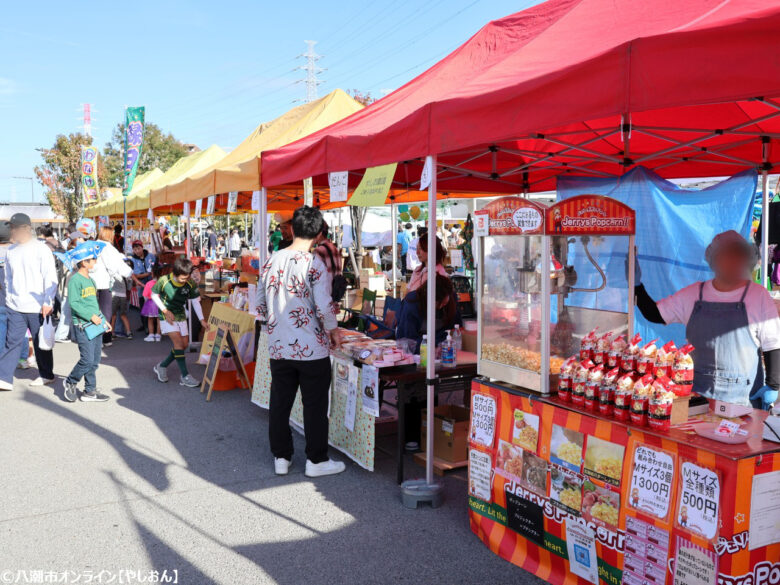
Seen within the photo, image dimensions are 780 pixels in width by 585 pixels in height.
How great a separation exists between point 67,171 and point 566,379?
46.2m

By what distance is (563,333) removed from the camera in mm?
3559

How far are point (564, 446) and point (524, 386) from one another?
442mm

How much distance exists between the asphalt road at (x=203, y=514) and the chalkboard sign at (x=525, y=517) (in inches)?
8.7

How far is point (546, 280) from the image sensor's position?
3.41 meters

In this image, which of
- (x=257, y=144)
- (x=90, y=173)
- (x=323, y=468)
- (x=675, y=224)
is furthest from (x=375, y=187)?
(x=90, y=173)

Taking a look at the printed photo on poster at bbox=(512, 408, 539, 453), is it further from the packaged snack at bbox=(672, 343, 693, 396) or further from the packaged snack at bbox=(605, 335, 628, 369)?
the packaged snack at bbox=(672, 343, 693, 396)

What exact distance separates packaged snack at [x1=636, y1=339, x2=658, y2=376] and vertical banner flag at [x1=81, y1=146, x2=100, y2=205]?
19.5 meters

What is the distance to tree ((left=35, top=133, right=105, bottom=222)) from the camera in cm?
4069

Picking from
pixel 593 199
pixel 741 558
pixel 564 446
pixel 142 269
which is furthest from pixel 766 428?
pixel 142 269

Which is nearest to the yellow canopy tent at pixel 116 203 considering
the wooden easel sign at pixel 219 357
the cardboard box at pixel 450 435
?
the wooden easel sign at pixel 219 357

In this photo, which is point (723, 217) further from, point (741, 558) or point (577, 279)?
point (741, 558)

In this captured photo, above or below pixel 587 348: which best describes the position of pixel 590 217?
above

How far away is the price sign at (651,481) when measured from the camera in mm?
2648

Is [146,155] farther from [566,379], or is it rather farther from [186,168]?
[566,379]
